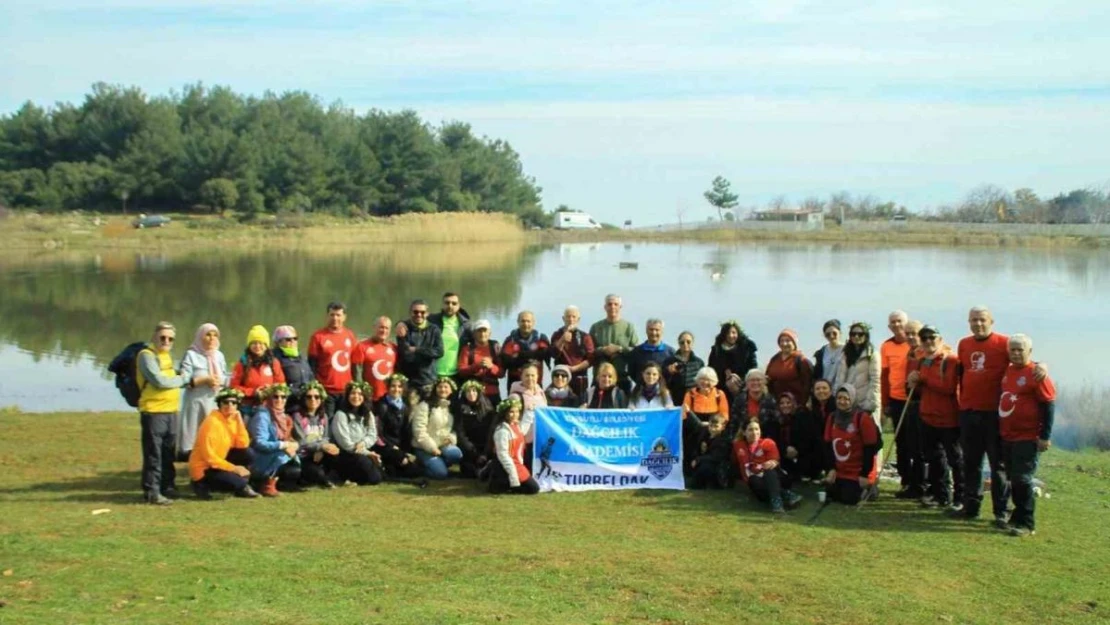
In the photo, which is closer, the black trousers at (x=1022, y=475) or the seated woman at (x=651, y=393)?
the black trousers at (x=1022, y=475)

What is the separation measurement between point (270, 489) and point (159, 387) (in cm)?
138

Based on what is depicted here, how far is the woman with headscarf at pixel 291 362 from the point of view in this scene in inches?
436

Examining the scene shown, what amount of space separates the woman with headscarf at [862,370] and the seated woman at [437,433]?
12.4 feet

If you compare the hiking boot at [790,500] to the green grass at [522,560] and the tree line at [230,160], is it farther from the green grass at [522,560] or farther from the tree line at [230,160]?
the tree line at [230,160]

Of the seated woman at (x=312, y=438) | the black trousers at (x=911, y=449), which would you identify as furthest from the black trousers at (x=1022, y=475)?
the seated woman at (x=312, y=438)

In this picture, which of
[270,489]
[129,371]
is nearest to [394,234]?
[270,489]

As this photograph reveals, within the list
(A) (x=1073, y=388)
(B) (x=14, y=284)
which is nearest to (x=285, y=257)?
(B) (x=14, y=284)

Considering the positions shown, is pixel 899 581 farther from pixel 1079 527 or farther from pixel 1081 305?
pixel 1081 305

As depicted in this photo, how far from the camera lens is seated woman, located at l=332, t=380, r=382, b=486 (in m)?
11.0

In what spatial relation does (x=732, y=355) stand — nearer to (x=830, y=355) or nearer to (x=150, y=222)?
(x=830, y=355)

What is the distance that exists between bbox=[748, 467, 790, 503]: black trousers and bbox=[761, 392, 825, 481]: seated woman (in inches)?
23.0

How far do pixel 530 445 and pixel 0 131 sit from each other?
7892 cm

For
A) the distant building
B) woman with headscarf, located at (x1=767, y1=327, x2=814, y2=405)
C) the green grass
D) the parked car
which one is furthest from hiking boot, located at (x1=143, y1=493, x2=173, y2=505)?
the distant building

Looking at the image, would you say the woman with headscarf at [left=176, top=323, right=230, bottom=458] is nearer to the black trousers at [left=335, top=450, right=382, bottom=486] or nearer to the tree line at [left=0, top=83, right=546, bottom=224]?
the black trousers at [left=335, top=450, right=382, bottom=486]
